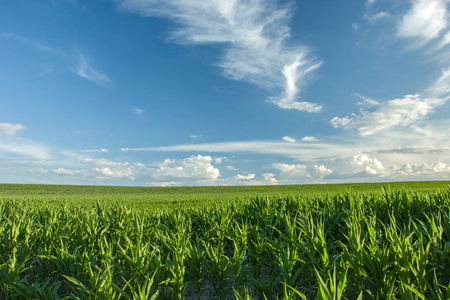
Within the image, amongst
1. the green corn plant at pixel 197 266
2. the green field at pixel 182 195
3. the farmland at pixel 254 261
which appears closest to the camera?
the farmland at pixel 254 261

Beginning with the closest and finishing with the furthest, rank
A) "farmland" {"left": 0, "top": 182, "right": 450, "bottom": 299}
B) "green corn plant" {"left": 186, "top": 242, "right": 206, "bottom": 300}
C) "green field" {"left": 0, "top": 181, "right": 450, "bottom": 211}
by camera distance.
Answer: "farmland" {"left": 0, "top": 182, "right": 450, "bottom": 299} → "green corn plant" {"left": 186, "top": 242, "right": 206, "bottom": 300} → "green field" {"left": 0, "top": 181, "right": 450, "bottom": 211}

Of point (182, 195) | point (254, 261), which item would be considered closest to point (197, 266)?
point (254, 261)

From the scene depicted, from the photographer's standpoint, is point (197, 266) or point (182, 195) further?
point (182, 195)

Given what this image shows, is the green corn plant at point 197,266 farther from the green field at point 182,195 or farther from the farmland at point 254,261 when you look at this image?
the green field at point 182,195

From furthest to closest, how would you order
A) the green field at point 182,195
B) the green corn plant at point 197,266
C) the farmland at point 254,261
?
the green field at point 182,195, the green corn plant at point 197,266, the farmland at point 254,261

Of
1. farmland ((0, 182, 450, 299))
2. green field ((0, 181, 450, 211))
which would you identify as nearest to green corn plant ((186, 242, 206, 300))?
farmland ((0, 182, 450, 299))

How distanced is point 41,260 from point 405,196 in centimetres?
815

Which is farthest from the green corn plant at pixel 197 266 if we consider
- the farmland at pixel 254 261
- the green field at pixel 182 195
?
the green field at pixel 182 195

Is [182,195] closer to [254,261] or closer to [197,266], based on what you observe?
[254,261]

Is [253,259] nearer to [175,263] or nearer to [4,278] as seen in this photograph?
[175,263]

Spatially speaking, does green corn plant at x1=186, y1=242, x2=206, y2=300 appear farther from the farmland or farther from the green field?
the green field

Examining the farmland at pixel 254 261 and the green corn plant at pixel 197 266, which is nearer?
the farmland at pixel 254 261

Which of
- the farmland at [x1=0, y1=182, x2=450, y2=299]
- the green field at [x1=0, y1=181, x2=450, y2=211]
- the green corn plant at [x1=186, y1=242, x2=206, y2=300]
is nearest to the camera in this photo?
the farmland at [x1=0, y1=182, x2=450, y2=299]

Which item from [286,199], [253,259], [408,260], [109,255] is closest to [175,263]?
[109,255]
